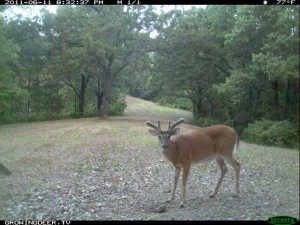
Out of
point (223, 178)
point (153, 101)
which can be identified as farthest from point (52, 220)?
point (223, 178)

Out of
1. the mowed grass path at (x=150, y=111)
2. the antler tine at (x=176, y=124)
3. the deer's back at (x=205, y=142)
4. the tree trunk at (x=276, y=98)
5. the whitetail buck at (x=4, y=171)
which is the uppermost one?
the tree trunk at (x=276, y=98)

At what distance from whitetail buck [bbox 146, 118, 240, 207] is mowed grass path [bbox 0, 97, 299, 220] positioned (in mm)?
123

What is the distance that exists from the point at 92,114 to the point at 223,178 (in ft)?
6.98

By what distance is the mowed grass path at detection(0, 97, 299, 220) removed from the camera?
399 centimetres

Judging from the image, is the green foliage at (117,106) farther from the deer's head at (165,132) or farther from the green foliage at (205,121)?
Result: the green foliage at (205,121)

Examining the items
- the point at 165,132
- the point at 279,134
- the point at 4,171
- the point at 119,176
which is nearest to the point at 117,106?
the point at 165,132

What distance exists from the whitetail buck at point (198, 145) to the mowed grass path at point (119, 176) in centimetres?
12

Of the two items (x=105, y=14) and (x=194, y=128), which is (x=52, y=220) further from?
(x=105, y=14)

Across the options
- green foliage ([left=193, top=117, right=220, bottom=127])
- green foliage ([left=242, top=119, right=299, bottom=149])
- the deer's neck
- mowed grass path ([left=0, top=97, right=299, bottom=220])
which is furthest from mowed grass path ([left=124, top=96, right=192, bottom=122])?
green foliage ([left=242, top=119, right=299, bottom=149])

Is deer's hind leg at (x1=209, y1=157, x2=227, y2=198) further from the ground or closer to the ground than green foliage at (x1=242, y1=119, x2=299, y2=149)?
closer to the ground

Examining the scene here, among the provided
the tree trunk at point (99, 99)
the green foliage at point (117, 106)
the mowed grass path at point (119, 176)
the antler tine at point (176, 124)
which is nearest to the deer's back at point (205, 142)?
the mowed grass path at point (119, 176)

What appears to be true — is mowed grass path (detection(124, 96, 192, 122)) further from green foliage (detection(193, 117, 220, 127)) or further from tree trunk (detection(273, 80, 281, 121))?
tree trunk (detection(273, 80, 281, 121))

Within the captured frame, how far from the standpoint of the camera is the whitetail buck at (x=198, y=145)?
186 inches

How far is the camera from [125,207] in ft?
17.4
